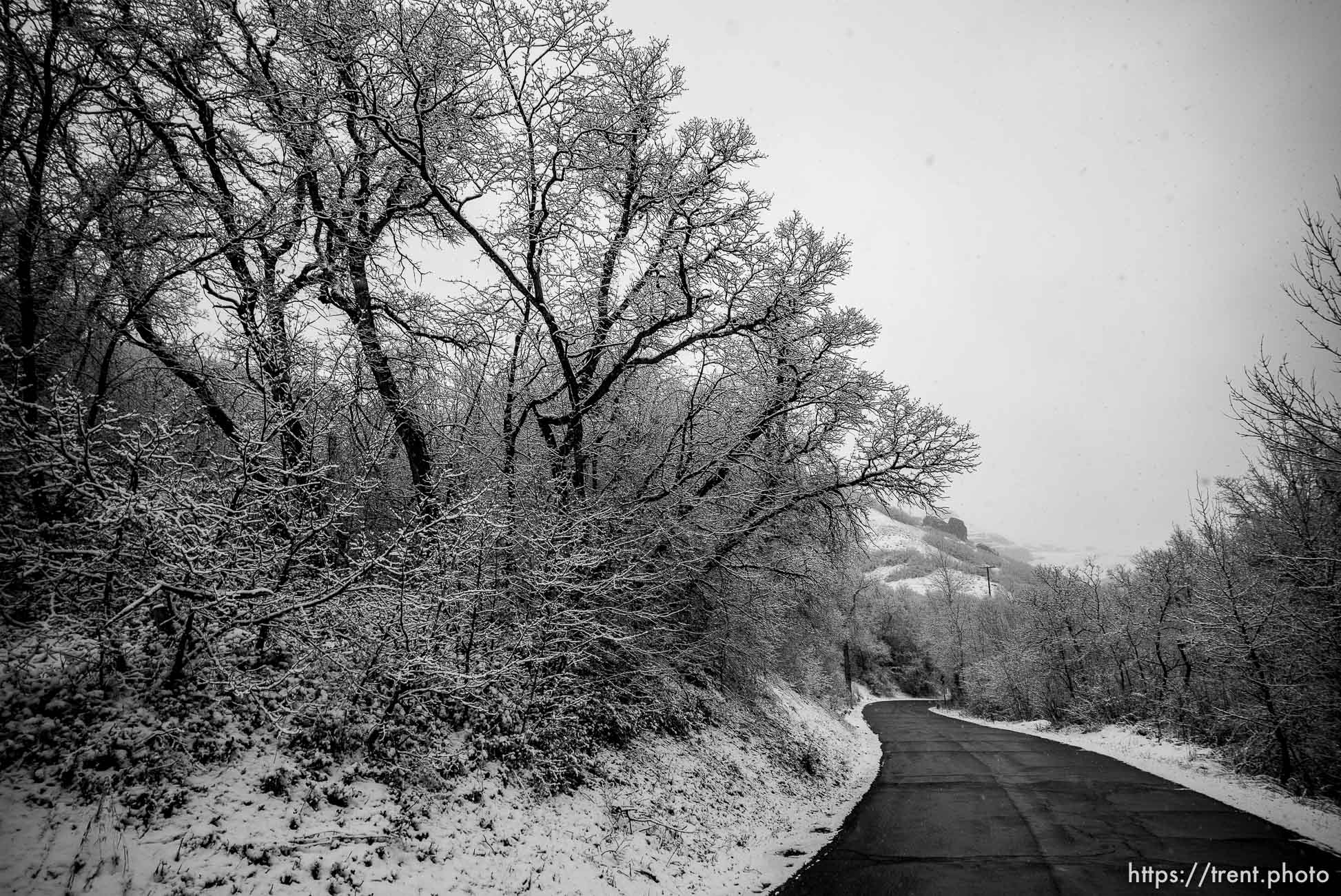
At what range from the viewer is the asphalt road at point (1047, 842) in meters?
5.98

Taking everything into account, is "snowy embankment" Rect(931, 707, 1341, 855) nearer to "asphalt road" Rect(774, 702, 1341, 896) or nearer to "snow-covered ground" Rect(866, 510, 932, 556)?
"asphalt road" Rect(774, 702, 1341, 896)

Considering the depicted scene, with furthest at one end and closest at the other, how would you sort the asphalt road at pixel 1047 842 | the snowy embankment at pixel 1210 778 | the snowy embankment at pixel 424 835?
the snowy embankment at pixel 1210 778 < the asphalt road at pixel 1047 842 < the snowy embankment at pixel 424 835

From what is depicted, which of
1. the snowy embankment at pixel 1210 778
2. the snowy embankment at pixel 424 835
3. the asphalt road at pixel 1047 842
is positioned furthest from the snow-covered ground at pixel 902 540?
the snowy embankment at pixel 424 835

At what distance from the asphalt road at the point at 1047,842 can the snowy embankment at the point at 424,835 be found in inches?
38.1

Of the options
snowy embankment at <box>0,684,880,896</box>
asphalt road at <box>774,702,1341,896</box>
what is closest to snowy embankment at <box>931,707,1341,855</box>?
asphalt road at <box>774,702,1341,896</box>

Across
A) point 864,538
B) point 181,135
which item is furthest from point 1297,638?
point 181,135

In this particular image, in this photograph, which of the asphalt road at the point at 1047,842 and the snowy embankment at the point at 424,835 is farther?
the asphalt road at the point at 1047,842

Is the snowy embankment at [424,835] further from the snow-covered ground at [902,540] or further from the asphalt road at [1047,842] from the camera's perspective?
the snow-covered ground at [902,540]

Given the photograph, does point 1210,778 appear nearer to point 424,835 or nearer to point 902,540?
point 424,835

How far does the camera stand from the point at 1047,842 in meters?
7.38

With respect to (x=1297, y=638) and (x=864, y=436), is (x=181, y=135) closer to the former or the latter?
(x=864, y=436)

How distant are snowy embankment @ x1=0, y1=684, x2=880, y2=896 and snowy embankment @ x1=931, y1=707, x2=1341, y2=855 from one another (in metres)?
6.93

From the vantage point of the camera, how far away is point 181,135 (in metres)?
7.38

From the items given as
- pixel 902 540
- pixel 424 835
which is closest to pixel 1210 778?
pixel 424 835
